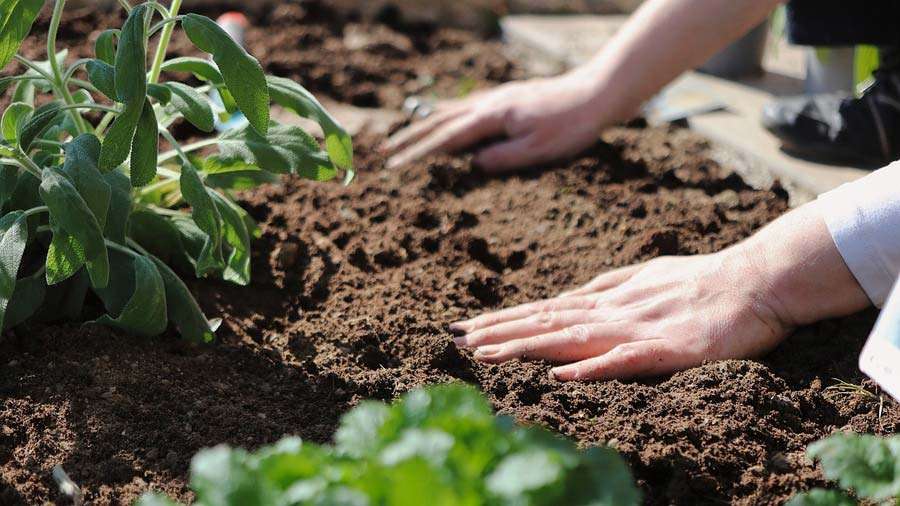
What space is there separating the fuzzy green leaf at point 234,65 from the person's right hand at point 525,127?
1259 millimetres

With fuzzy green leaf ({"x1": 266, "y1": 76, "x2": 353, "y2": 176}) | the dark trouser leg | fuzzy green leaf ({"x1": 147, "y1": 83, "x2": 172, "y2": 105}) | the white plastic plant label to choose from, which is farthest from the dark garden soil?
the dark trouser leg

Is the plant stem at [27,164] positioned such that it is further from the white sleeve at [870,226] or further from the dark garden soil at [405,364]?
the white sleeve at [870,226]

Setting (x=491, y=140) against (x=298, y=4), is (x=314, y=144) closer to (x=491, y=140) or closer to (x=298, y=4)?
(x=491, y=140)

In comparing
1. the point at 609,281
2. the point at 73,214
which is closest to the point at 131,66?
the point at 73,214

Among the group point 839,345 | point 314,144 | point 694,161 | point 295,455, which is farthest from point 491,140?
point 295,455

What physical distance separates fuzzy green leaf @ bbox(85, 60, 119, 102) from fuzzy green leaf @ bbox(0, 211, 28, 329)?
258mm

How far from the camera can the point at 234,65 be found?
163cm

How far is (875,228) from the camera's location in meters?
1.69

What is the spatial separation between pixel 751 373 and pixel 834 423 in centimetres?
16

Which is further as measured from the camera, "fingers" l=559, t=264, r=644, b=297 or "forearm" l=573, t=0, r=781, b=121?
"forearm" l=573, t=0, r=781, b=121

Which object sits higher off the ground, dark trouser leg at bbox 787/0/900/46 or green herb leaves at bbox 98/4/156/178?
green herb leaves at bbox 98/4/156/178

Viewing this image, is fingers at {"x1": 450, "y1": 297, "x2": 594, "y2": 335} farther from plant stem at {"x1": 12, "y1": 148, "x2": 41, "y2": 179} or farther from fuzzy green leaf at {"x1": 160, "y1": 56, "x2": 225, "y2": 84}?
plant stem at {"x1": 12, "y1": 148, "x2": 41, "y2": 179}

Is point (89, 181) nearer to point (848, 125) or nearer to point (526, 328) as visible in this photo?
point (526, 328)

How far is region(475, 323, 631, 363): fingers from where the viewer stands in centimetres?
187
